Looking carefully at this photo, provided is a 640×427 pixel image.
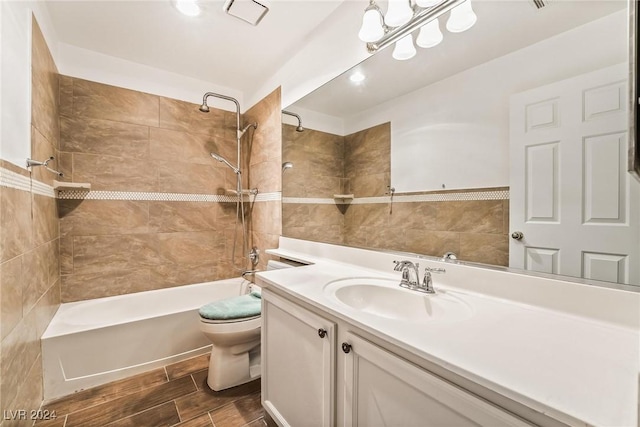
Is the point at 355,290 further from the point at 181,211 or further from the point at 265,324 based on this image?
the point at 181,211

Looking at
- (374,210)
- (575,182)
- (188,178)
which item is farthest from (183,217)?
(575,182)

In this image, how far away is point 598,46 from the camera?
0.81 metres

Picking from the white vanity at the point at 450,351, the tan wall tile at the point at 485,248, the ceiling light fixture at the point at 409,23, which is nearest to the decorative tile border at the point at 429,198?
the tan wall tile at the point at 485,248

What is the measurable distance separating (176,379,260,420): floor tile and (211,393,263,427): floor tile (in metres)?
0.04

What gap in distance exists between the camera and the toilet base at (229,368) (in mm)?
1654

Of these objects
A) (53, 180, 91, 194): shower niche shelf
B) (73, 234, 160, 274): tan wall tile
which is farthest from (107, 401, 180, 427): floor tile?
(53, 180, 91, 194): shower niche shelf

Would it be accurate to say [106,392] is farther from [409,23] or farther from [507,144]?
[409,23]

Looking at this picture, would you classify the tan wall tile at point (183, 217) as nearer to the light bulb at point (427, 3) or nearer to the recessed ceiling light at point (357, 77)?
the recessed ceiling light at point (357, 77)

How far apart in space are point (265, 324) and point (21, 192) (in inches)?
52.4

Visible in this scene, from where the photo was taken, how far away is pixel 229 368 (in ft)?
5.51

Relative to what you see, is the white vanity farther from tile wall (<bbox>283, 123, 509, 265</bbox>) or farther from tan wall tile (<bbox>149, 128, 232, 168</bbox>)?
tan wall tile (<bbox>149, 128, 232, 168</bbox>)

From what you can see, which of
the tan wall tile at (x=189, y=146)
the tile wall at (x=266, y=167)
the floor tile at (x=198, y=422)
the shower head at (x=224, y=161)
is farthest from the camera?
the shower head at (x=224, y=161)

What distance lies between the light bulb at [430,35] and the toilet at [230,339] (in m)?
1.79

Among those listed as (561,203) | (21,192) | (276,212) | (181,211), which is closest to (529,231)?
(561,203)
